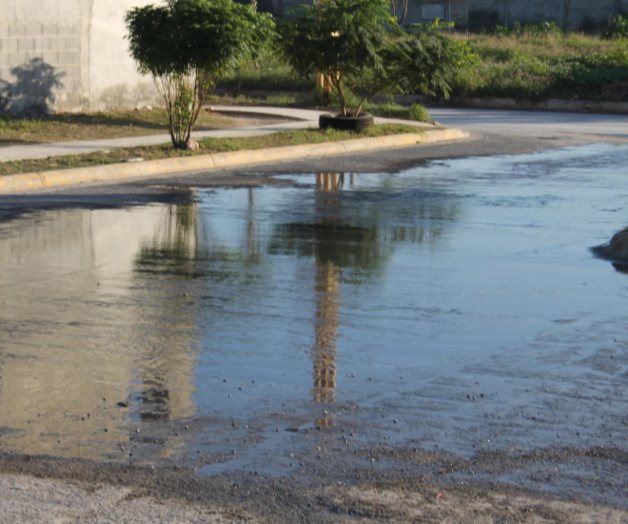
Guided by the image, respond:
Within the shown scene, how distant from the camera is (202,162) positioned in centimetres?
2047

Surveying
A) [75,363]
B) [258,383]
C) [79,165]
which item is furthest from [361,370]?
[79,165]

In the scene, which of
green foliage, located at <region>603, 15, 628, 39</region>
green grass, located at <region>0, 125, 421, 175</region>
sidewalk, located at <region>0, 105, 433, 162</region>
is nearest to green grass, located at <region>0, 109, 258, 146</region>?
sidewalk, located at <region>0, 105, 433, 162</region>

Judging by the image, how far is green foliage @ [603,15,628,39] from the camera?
57.8m

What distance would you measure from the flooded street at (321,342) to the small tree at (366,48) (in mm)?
9833

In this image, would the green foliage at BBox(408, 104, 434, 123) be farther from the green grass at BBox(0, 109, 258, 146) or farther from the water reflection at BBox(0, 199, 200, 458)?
the water reflection at BBox(0, 199, 200, 458)

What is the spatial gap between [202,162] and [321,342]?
1206 cm

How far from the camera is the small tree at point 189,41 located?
71.5 feet

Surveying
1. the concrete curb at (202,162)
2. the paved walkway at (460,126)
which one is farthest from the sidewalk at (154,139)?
the concrete curb at (202,162)

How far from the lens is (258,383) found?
759cm

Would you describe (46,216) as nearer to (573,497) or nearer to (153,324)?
(153,324)

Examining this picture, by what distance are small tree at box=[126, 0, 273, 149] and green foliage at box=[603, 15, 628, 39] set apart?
1491 inches

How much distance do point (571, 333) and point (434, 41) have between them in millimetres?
17242

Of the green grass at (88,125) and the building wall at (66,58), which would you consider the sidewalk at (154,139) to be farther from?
the building wall at (66,58)

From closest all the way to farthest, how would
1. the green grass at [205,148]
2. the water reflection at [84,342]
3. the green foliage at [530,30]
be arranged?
1. the water reflection at [84,342]
2. the green grass at [205,148]
3. the green foliage at [530,30]
